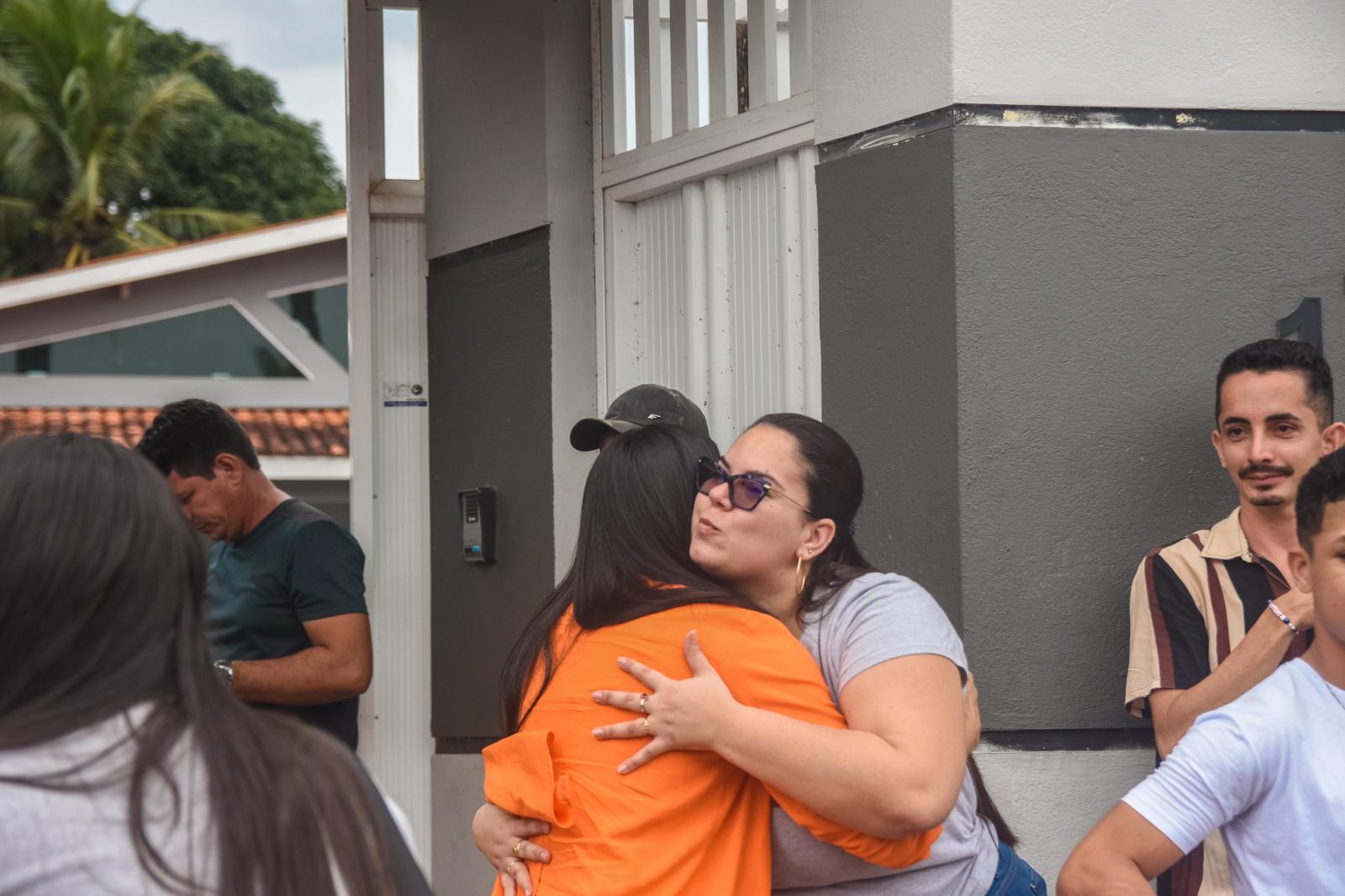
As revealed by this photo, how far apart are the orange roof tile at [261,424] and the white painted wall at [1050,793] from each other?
15879mm

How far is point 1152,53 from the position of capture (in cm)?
401

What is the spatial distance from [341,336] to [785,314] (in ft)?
56.9

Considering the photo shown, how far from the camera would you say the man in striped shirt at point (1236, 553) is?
137 inches

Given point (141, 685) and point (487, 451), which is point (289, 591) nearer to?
point (487, 451)

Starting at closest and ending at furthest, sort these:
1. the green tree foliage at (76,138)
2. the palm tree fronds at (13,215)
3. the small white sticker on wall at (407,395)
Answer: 1. the small white sticker on wall at (407,395)
2. the palm tree fronds at (13,215)
3. the green tree foliage at (76,138)

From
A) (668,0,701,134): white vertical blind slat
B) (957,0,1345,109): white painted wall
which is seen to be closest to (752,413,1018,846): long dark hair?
(957,0,1345,109): white painted wall

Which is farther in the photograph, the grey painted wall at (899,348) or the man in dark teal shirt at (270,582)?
the man in dark teal shirt at (270,582)

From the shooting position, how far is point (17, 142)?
29.5 meters

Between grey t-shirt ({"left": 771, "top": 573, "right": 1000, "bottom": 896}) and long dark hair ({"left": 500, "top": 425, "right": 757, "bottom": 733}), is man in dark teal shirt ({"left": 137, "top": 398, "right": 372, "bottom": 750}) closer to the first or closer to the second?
long dark hair ({"left": 500, "top": 425, "right": 757, "bottom": 733})

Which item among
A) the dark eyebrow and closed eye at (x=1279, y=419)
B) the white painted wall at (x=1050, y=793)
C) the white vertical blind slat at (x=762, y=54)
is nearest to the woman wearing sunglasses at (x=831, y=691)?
the white painted wall at (x=1050, y=793)

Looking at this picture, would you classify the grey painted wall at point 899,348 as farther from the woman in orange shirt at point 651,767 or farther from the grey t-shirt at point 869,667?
the woman in orange shirt at point 651,767

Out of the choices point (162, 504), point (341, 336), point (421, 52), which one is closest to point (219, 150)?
point (341, 336)

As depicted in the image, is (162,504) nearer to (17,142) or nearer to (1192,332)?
(1192,332)

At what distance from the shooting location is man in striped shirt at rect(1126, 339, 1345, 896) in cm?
348
